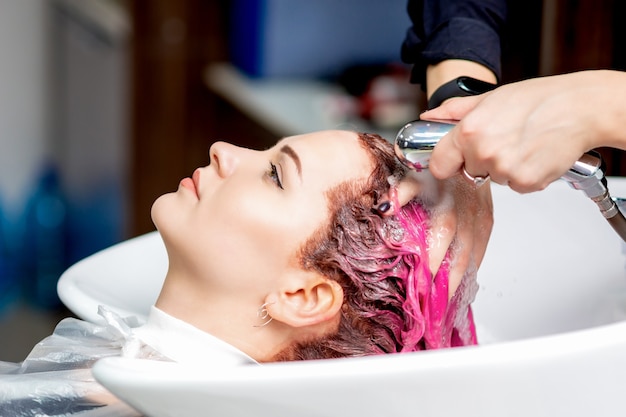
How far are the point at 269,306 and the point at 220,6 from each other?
193cm

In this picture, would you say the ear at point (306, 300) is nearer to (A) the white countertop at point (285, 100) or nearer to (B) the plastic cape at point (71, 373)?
(B) the plastic cape at point (71, 373)

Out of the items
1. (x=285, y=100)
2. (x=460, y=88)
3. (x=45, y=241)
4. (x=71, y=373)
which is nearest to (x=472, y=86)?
(x=460, y=88)

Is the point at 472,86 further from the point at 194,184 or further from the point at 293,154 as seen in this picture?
the point at 194,184

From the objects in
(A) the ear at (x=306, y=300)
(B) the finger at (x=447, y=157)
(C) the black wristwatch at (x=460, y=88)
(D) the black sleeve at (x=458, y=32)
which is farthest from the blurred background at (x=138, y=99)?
(B) the finger at (x=447, y=157)

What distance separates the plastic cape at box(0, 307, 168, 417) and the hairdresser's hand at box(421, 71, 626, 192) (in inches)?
16.2

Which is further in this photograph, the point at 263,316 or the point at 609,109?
the point at 263,316

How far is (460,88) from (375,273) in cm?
25

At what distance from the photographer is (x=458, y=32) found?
125cm

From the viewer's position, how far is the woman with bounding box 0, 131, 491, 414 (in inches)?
38.9

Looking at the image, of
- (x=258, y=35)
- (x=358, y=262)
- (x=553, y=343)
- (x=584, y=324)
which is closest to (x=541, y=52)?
(x=584, y=324)

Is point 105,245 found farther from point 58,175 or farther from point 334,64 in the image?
point 334,64

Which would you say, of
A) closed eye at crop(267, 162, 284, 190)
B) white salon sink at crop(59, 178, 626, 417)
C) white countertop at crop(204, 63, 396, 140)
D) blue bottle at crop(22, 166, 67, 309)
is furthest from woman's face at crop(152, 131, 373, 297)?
blue bottle at crop(22, 166, 67, 309)

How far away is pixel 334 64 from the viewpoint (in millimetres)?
2605

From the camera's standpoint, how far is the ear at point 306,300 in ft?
3.20
